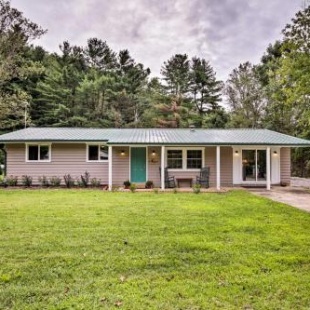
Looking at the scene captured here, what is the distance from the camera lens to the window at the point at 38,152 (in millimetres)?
14703

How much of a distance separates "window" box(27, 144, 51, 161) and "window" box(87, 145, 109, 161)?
2036mm

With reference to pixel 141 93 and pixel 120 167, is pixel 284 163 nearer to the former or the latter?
pixel 120 167

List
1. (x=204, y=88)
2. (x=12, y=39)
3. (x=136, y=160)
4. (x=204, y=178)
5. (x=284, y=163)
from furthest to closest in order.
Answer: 1. (x=204, y=88)
2. (x=12, y=39)
3. (x=284, y=163)
4. (x=136, y=160)
5. (x=204, y=178)

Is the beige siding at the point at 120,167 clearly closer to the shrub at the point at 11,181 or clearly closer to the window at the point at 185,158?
the window at the point at 185,158

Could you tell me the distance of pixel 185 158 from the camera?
48.3 feet

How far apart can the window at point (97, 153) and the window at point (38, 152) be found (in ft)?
6.68

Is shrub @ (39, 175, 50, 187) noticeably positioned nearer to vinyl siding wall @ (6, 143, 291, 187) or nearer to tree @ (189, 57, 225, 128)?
vinyl siding wall @ (6, 143, 291, 187)

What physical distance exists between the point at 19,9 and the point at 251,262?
17099 millimetres

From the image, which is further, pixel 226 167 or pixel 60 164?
pixel 226 167

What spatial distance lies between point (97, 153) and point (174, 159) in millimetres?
3942

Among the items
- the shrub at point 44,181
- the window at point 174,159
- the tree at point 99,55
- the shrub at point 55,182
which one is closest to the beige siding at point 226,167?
the window at point 174,159

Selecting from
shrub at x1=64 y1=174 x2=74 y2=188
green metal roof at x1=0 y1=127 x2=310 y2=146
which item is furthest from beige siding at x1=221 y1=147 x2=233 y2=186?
shrub at x1=64 y1=174 x2=74 y2=188

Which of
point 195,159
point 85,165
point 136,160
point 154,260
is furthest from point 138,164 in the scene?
point 154,260

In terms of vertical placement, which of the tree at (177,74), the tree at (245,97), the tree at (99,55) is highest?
the tree at (99,55)
